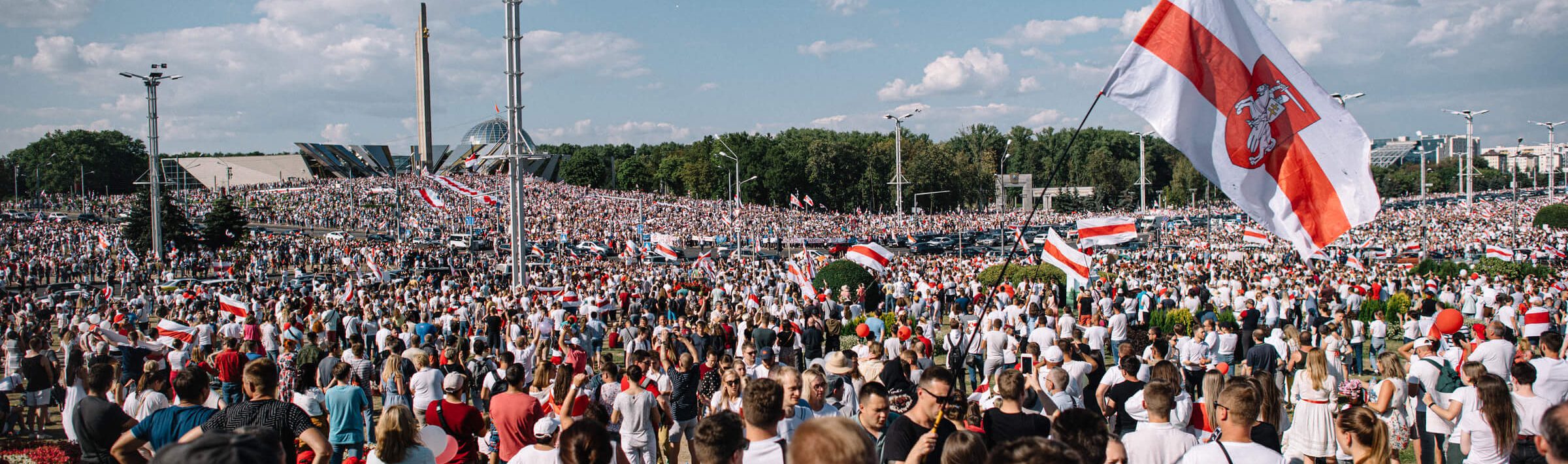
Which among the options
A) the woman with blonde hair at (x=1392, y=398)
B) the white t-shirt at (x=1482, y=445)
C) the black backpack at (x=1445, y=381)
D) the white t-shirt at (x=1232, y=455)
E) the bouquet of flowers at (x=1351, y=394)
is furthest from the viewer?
the black backpack at (x=1445, y=381)

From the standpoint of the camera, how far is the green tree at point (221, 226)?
144ft

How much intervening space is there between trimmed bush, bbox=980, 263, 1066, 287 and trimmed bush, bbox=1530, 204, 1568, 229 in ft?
148

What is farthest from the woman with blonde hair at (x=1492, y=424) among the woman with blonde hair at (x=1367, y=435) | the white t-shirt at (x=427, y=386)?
the white t-shirt at (x=427, y=386)

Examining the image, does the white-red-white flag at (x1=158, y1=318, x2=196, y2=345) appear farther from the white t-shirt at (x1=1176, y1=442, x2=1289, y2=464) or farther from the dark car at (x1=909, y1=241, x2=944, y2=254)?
the dark car at (x1=909, y1=241, x2=944, y2=254)

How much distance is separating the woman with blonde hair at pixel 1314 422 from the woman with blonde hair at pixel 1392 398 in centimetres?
51

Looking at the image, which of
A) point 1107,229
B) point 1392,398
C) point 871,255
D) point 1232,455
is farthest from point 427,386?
point 1107,229

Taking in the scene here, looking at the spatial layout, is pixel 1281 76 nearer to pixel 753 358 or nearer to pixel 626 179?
pixel 753 358

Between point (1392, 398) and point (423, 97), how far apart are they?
4375 inches

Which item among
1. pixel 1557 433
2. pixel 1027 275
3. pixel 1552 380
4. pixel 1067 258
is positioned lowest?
pixel 1027 275

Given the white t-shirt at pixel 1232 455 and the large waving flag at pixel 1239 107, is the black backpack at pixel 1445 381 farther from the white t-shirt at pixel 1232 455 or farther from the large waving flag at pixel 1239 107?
the white t-shirt at pixel 1232 455

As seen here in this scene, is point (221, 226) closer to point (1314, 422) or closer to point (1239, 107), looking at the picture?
point (1239, 107)

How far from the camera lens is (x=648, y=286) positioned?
2378 cm

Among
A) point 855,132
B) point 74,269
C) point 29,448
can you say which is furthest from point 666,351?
point 855,132

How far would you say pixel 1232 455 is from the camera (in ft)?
14.2
